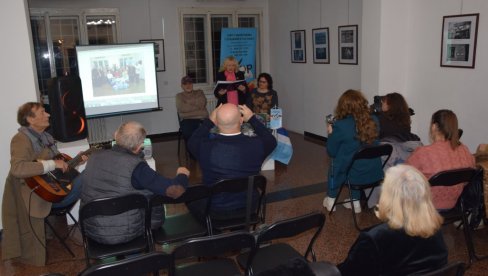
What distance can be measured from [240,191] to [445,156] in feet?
5.30

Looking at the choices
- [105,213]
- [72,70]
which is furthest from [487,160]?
[72,70]

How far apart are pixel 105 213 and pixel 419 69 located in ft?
14.5

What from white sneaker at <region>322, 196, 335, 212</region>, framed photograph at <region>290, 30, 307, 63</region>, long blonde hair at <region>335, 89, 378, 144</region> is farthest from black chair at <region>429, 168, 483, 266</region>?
framed photograph at <region>290, 30, 307, 63</region>

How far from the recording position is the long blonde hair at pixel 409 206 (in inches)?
76.2

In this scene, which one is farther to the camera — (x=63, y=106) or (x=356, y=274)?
(x=63, y=106)

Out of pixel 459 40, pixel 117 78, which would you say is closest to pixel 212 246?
pixel 459 40

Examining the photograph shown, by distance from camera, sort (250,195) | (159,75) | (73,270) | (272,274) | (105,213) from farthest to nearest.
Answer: (159,75) < (73,270) < (250,195) < (105,213) < (272,274)

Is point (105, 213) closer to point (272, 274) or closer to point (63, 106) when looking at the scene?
point (272, 274)

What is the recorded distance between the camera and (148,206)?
2875 millimetres

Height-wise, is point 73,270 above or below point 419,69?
below

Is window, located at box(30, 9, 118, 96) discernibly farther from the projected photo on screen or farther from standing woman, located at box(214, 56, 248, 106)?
standing woman, located at box(214, 56, 248, 106)

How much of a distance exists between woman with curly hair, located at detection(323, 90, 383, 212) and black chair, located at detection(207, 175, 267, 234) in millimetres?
1303

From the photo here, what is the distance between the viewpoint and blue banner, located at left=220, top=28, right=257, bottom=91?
848cm

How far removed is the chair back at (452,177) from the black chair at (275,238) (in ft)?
3.53
